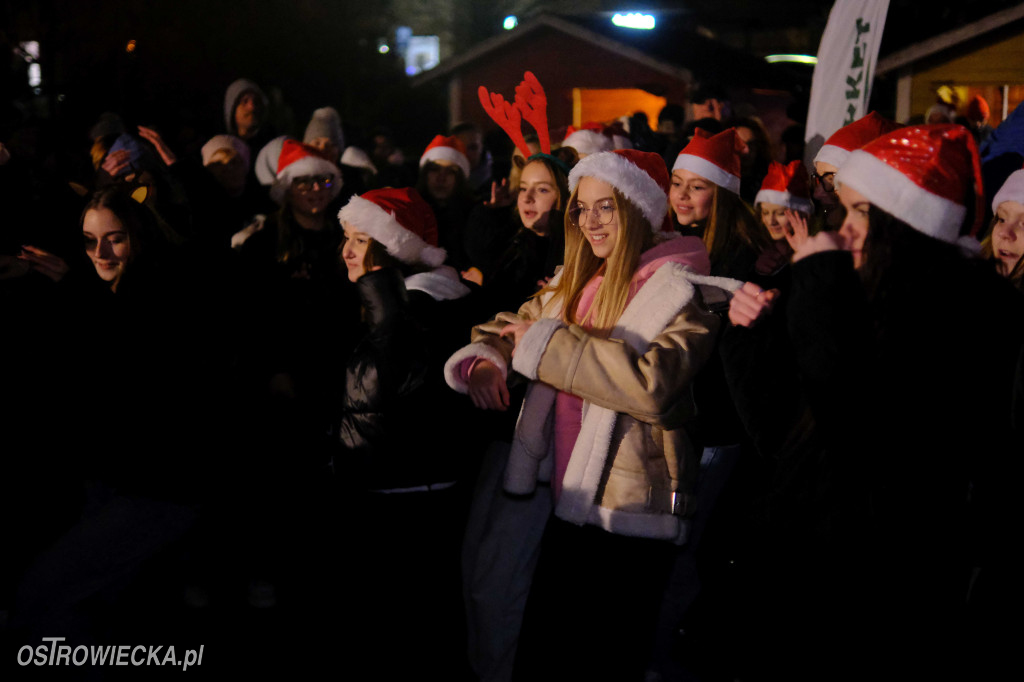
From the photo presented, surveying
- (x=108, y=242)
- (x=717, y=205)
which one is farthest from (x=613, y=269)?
(x=108, y=242)

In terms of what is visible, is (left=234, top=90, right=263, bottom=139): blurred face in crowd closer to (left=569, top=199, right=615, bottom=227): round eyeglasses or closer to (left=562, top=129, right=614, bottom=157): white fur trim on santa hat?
(left=562, top=129, right=614, bottom=157): white fur trim on santa hat

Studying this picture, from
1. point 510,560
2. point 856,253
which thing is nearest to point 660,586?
point 510,560

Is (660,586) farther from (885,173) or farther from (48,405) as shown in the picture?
(48,405)

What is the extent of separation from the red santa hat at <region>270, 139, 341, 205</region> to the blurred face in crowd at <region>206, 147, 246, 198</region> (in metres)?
0.87

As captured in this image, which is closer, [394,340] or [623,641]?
[623,641]

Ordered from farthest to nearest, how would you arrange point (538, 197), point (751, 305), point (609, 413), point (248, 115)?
1. point (248, 115)
2. point (538, 197)
3. point (609, 413)
4. point (751, 305)

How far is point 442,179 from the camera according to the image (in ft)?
25.9

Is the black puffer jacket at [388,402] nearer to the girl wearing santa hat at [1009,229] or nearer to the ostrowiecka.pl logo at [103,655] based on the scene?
the ostrowiecka.pl logo at [103,655]

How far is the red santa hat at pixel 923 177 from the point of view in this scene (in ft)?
8.77

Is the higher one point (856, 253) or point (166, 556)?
point (856, 253)

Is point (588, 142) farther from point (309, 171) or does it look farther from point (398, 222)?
point (398, 222)

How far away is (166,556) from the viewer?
5.34 meters

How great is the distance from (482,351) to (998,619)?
195cm

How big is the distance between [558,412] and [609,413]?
1.24ft
